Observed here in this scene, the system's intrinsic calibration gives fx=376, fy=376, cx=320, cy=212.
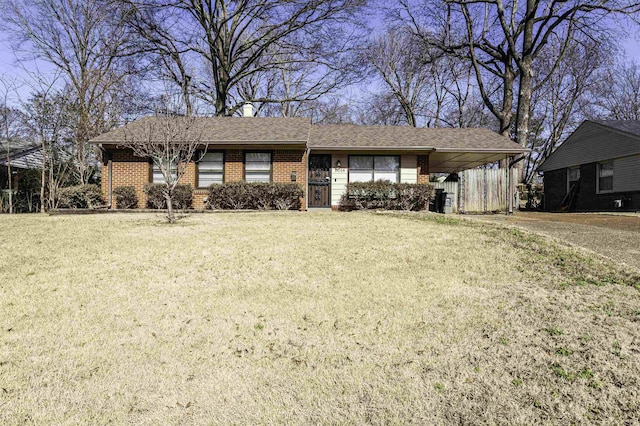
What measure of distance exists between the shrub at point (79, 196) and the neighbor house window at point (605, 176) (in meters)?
21.8

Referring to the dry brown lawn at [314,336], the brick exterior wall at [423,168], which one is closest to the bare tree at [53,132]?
the dry brown lawn at [314,336]

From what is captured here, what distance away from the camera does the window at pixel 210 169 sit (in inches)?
548

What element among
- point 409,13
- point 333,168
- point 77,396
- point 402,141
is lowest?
point 77,396

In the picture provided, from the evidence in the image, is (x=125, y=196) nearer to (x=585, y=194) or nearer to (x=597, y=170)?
(x=597, y=170)

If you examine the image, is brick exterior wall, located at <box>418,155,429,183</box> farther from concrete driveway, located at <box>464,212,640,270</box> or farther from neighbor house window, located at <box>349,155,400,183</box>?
concrete driveway, located at <box>464,212,640,270</box>

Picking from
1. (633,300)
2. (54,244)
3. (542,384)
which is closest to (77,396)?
(542,384)

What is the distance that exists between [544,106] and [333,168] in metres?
27.6

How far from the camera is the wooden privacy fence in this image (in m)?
14.8

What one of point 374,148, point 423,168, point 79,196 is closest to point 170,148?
point 79,196

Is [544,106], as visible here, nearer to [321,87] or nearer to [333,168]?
[321,87]

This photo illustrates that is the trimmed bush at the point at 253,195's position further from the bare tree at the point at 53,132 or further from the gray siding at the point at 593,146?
the gray siding at the point at 593,146

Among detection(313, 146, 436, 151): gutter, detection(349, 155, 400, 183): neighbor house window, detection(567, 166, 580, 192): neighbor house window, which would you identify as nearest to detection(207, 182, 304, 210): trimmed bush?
detection(313, 146, 436, 151): gutter

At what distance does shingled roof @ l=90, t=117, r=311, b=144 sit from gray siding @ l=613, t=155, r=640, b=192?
45.8 feet

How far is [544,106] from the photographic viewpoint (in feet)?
108
